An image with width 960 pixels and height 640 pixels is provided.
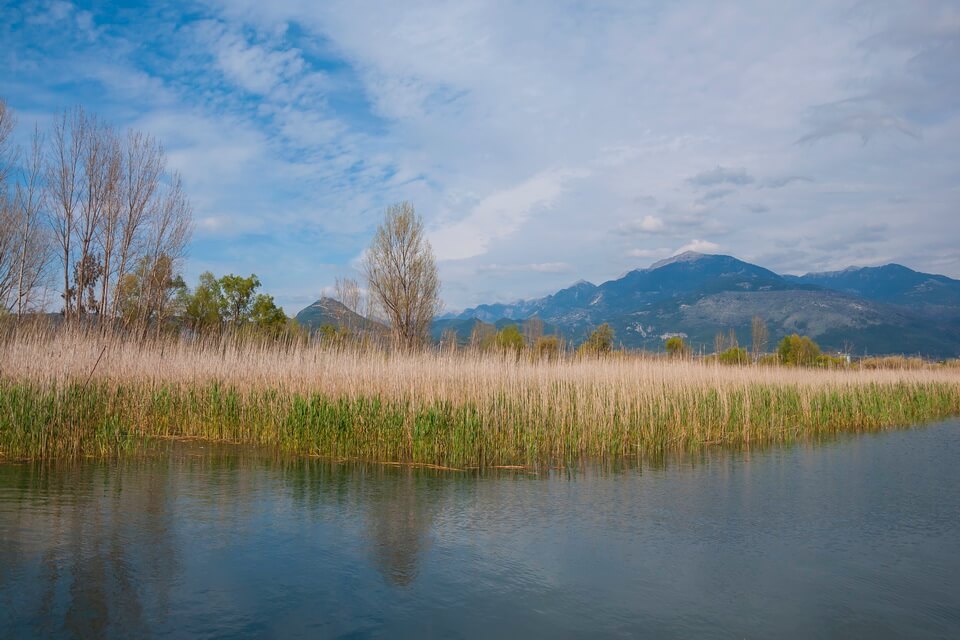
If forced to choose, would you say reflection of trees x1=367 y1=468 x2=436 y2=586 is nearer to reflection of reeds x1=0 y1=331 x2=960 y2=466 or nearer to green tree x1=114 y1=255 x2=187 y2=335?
reflection of reeds x1=0 y1=331 x2=960 y2=466

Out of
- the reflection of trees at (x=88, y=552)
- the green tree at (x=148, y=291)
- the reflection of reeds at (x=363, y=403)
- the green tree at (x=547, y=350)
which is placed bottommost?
the reflection of trees at (x=88, y=552)

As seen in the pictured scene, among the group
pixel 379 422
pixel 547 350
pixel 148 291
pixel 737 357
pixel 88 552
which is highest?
pixel 148 291

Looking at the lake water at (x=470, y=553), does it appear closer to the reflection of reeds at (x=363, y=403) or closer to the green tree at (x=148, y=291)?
the reflection of reeds at (x=363, y=403)

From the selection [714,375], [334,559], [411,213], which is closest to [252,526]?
[334,559]

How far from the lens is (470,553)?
4418 mm

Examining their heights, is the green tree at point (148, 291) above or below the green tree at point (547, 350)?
above

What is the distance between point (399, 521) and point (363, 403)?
146 inches

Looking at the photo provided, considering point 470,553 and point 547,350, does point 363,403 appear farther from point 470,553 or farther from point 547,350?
point 547,350

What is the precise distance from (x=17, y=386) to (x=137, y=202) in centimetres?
1427

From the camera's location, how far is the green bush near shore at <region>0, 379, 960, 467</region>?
7.83m

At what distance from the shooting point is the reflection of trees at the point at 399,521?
4.18m

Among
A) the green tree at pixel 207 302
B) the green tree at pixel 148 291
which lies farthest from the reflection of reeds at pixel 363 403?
the green tree at pixel 207 302

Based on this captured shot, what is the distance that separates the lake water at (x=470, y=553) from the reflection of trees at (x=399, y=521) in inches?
1.0

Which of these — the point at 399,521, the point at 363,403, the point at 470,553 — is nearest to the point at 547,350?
the point at 363,403
